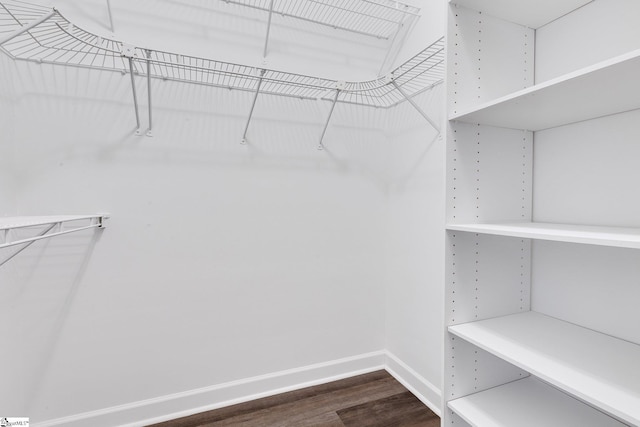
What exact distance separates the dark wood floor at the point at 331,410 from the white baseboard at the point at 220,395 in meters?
0.04

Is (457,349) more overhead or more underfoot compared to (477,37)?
more underfoot

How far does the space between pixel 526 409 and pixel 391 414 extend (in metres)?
0.84

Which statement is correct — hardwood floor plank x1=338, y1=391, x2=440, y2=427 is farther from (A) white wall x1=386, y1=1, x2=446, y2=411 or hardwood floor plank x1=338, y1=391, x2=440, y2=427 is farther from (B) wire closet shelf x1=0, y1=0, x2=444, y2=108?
(B) wire closet shelf x1=0, y1=0, x2=444, y2=108

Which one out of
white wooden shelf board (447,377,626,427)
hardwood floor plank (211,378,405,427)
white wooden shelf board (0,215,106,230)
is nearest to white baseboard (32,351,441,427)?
hardwood floor plank (211,378,405,427)

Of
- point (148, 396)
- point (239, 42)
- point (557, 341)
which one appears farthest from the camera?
point (239, 42)

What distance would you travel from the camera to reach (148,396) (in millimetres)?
1536

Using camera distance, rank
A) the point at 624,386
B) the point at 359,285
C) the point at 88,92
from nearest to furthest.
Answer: the point at 624,386, the point at 88,92, the point at 359,285

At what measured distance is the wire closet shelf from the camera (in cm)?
115

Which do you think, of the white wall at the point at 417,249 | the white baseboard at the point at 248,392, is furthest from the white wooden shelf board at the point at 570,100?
the white baseboard at the point at 248,392

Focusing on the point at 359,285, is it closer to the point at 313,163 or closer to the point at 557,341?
the point at 313,163

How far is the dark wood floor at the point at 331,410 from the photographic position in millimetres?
1535

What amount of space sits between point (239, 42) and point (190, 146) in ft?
2.14

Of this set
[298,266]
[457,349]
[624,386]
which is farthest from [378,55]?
[624,386]

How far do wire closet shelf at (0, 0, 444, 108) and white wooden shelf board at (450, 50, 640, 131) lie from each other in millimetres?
517
